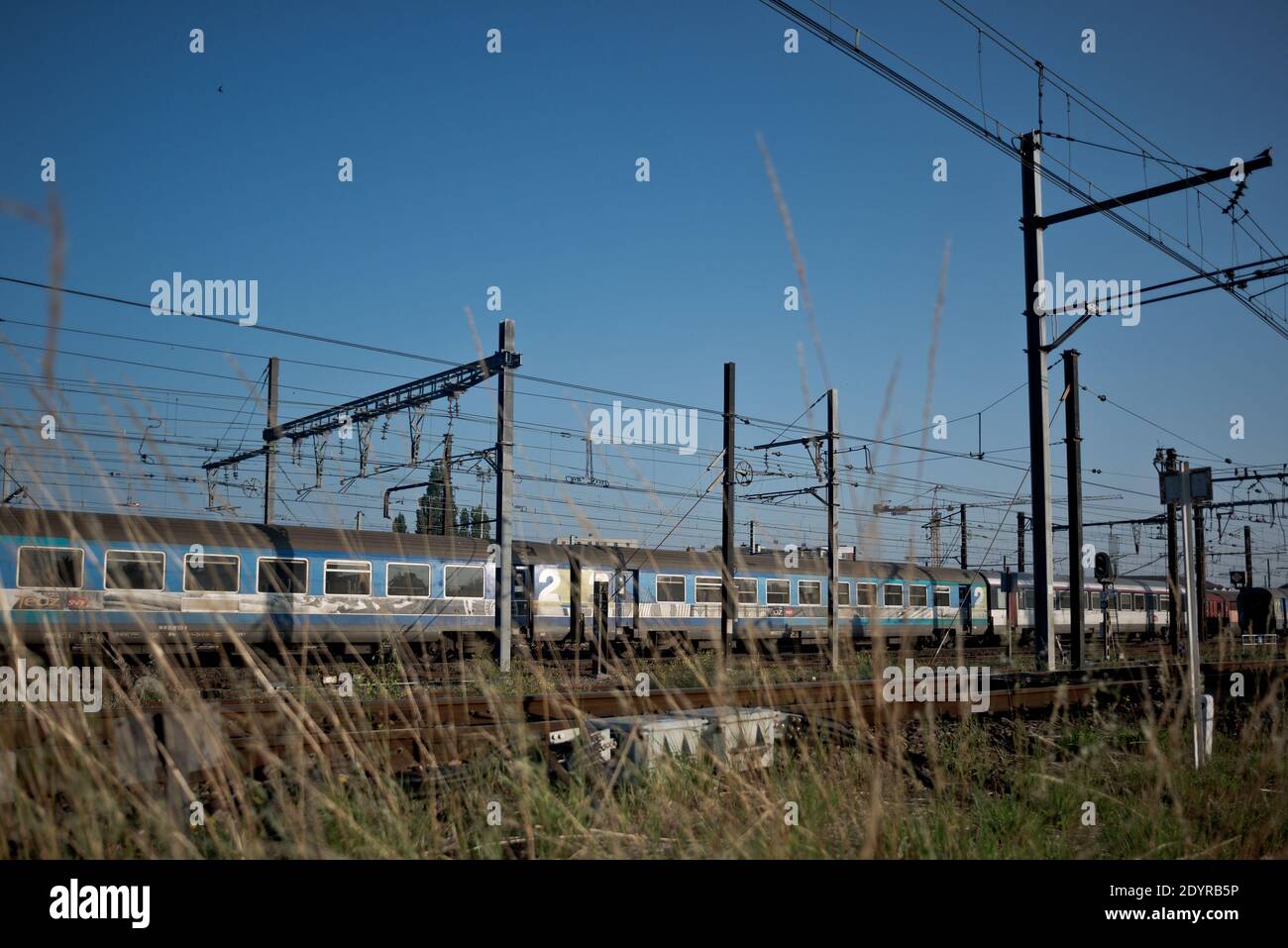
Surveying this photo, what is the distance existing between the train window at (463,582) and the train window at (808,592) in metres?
9.68

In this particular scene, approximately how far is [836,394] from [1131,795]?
13893mm

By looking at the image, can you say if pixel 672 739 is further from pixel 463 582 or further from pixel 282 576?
pixel 463 582

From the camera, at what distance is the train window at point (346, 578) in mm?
17203

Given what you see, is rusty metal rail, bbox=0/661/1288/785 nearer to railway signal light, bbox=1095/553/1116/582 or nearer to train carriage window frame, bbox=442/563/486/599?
railway signal light, bbox=1095/553/1116/582

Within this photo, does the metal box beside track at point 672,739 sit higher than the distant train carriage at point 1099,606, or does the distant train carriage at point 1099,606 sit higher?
the metal box beside track at point 672,739

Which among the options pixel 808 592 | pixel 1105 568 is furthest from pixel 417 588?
pixel 1105 568

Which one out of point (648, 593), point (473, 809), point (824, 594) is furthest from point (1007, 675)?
point (824, 594)

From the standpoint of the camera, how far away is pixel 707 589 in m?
23.4

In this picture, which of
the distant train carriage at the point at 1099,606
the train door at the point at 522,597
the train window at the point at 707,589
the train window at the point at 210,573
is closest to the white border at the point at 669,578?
the train window at the point at 707,589

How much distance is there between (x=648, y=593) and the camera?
22.2 m

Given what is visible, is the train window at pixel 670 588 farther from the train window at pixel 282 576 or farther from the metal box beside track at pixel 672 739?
the metal box beside track at pixel 672 739

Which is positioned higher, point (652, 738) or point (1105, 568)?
point (1105, 568)

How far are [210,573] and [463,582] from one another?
5036 millimetres
